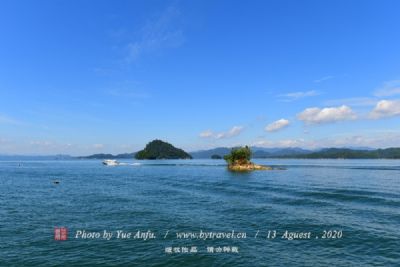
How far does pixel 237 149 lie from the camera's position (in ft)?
625

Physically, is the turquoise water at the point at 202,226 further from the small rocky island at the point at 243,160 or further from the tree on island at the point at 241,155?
the tree on island at the point at 241,155

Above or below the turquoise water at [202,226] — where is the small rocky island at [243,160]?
above

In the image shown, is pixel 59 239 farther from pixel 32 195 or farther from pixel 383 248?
pixel 32 195

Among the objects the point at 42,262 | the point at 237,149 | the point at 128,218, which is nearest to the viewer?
the point at 42,262

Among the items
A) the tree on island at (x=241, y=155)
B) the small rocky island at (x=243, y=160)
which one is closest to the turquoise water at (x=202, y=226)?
the small rocky island at (x=243, y=160)

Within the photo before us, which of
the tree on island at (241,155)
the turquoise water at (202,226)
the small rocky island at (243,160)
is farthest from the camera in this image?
the tree on island at (241,155)

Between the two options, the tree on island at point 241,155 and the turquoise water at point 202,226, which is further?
the tree on island at point 241,155

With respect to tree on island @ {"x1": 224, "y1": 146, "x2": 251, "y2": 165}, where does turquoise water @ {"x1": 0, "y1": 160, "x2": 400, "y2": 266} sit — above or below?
below

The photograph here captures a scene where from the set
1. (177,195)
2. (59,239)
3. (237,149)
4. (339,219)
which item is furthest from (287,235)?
(237,149)

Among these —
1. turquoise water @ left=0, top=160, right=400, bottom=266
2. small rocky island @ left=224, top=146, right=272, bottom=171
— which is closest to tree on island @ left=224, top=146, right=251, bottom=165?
small rocky island @ left=224, top=146, right=272, bottom=171

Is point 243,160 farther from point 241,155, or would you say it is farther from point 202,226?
point 202,226

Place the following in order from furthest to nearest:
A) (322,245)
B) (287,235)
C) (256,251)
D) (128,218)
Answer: (128,218), (287,235), (322,245), (256,251)

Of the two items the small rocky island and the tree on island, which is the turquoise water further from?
the tree on island

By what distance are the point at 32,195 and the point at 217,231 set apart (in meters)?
55.7
